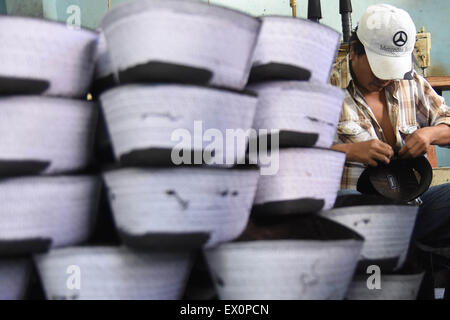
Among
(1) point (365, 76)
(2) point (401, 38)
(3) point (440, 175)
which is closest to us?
(2) point (401, 38)

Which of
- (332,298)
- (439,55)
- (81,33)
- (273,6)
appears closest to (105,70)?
Answer: (81,33)

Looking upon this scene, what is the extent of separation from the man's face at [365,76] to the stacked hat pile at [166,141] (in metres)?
0.82

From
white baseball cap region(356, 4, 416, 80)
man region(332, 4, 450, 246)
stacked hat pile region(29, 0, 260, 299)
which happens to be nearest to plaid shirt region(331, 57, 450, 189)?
man region(332, 4, 450, 246)

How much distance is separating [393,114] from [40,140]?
1089 mm

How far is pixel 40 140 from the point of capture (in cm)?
64

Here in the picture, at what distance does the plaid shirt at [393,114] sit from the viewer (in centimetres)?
137

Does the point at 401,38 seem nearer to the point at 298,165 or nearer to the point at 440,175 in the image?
the point at 298,165

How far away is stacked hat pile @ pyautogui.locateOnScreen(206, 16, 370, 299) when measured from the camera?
0.65m

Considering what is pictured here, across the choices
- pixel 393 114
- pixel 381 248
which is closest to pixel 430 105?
pixel 393 114

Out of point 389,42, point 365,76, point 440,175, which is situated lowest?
point 440,175

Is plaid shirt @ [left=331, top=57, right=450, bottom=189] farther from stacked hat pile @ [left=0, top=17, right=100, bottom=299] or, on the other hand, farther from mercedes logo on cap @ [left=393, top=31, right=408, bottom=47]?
stacked hat pile @ [left=0, top=17, right=100, bottom=299]

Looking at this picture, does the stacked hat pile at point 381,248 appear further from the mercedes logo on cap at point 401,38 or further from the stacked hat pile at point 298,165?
the mercedes logo on cap at point 401,38

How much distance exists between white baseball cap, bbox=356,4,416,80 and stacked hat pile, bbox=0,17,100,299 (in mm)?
874

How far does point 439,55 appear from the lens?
3.03m
